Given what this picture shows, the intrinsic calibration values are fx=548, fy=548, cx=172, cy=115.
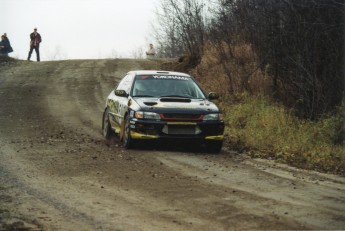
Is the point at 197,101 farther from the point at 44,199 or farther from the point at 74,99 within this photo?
the point at 74,99

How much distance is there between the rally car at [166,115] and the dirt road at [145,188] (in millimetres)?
369

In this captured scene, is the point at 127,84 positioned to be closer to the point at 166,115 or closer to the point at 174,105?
the point at 174,105

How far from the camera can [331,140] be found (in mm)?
12539

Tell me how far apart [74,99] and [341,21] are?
11378mm

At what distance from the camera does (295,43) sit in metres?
15.0

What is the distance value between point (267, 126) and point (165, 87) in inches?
130

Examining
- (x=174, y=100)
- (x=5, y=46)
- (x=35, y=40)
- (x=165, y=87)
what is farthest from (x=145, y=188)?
(x=5, y=46)

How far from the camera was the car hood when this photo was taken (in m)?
11.3

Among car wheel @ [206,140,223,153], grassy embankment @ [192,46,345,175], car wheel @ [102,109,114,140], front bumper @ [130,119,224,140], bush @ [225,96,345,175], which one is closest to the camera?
bush @ [225,96,345,175]

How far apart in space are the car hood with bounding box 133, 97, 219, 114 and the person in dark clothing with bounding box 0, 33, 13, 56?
77.3ft

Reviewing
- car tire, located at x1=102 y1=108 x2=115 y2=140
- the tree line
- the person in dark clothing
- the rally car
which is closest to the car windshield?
the rally car

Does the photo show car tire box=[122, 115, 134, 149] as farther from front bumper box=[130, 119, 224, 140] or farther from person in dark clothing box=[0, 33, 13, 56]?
person in dark clothing box=[0, 33, 13, 56]

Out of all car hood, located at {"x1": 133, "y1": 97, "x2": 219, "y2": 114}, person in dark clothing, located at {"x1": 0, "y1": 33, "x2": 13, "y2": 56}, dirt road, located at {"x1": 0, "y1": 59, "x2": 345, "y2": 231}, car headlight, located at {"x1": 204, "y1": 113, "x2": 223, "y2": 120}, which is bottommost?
dirt road, located at {"x1": 0, "y1": 59, "x2": 345, "y2": 231}

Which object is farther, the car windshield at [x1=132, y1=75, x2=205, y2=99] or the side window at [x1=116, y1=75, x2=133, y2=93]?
the side window at [x1=116, y1=75, x2=133, y2=93]
